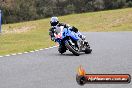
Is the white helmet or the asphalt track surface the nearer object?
the asphalt track surface

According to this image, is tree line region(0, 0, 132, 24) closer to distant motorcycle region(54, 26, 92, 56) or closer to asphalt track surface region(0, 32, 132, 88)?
distant motorcycle region(54, 26, 92, 56)

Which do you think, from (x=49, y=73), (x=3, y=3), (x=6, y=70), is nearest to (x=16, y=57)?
(x=6, y=70)

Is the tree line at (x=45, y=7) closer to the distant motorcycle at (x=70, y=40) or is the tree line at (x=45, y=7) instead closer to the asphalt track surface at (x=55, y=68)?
the distant motorcycle at (x=70, y=40)

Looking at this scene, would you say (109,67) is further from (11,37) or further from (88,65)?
(11,37)

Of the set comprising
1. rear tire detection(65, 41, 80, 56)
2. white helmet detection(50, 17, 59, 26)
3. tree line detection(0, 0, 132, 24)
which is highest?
white helmet detection(50, 17, 59, 26)

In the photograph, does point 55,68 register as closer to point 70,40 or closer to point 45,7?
point 70,40

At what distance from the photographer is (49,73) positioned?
10.4 metres

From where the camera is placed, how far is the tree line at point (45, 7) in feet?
193

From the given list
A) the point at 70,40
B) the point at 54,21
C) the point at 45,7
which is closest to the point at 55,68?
the point at 70,40

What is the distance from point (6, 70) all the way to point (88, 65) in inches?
81.0

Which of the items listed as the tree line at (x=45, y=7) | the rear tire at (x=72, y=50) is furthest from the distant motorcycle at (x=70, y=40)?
the tree line at (x=45, y=7)

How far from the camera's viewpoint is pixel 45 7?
6106 centimetres

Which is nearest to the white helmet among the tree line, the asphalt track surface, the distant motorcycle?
the distant motorcycle

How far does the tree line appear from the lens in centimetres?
5884
